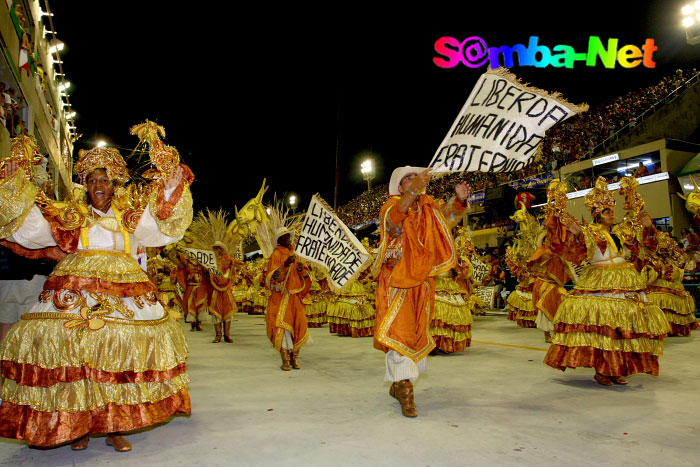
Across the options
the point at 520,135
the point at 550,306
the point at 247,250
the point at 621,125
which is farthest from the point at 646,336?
the point at 621,125

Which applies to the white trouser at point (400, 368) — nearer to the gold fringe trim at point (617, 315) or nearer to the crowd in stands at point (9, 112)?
the gold fringe trim at point (617, 315)

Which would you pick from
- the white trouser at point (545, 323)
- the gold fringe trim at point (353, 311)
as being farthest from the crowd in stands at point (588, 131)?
the white trouser at point (545, 323)

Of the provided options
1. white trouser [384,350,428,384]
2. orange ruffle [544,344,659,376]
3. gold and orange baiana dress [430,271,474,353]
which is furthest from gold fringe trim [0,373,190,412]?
gold and orange baiana dress [430,271,474,353]

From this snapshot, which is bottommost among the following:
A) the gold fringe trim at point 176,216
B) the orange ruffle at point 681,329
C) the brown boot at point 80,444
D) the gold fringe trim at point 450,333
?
the brown boot at point 80,444

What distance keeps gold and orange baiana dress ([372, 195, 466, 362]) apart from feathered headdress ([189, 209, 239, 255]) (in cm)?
711

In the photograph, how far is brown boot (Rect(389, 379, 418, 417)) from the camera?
13.9 ft

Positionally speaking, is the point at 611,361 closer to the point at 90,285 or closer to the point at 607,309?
the point at 607,309

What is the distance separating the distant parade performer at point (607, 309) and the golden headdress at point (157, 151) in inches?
155

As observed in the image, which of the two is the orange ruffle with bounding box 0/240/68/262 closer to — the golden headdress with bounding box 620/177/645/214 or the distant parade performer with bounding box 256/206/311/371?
the distant parade performer with bounding box 256/206/311/371

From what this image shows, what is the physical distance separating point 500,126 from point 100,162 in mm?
2965

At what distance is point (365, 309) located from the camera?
10.8 meters

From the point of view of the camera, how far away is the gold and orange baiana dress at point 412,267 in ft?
14.2

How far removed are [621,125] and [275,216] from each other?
1983 centimetres

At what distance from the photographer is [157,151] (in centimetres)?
329
